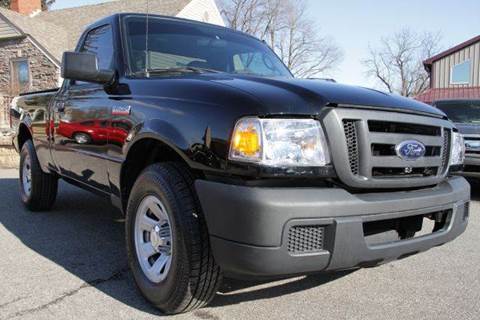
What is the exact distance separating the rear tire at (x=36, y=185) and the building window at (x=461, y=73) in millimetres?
23221

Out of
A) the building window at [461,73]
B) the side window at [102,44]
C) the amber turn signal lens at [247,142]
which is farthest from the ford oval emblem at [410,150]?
the building window at [461,73]

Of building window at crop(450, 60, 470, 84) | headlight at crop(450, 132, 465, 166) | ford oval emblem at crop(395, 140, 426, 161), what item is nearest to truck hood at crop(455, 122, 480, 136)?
headlight at crop(450, 132, 465, 166)

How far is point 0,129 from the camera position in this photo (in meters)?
11.2

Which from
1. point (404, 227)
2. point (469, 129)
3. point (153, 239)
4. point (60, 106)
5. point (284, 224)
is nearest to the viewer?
point (284, 224)

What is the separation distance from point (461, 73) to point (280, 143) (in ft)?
82.4

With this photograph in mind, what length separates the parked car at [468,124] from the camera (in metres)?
7.06

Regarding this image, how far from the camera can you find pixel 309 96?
2586mm

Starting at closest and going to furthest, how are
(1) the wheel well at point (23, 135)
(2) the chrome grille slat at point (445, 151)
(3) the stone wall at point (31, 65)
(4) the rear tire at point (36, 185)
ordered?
(2) the chrome grille slat at point (445, 151) < (4) the rear tire at point (36, 185) < (1) the wheel well at point (23, 135) < (3) the stone wall at point (31, 65)

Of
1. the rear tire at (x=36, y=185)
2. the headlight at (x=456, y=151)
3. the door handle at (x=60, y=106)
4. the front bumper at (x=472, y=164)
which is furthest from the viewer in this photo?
the front bumper at (x=472, y=164)

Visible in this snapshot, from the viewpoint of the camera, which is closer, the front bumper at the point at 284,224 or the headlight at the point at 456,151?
the front bumper at the point at 284,224

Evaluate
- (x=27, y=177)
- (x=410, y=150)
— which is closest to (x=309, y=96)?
(x=410, y=150)

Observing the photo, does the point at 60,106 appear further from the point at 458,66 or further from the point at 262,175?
the point at 458,66

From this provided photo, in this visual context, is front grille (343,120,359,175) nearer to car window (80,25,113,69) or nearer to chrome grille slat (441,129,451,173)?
chrome grille slat (441,129,451,173)

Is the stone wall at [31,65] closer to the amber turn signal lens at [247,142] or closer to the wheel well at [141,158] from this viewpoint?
the wheel well at [141,158]
